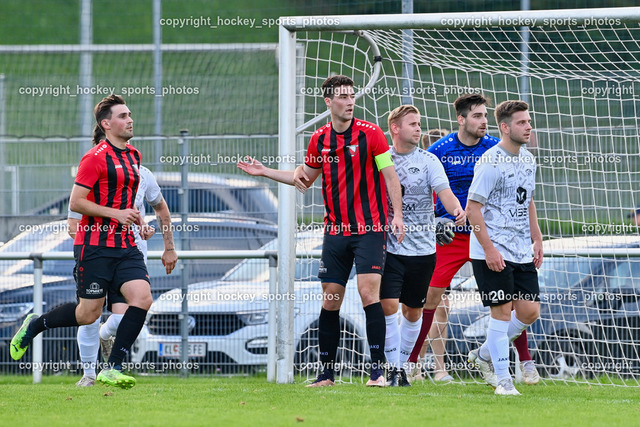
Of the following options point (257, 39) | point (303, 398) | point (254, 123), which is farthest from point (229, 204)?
point (257, 39)

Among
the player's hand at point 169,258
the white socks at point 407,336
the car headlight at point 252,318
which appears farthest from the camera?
the car headlight at point 252,318

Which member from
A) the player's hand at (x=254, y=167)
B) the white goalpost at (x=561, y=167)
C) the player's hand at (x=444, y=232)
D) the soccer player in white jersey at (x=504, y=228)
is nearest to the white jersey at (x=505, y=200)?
the soccer player in white jersey at (x=504, y=228)

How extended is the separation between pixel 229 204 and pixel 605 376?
13.6ft

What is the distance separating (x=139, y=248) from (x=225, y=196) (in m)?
2.43

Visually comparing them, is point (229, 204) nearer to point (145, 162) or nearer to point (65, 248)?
point (145, 162)

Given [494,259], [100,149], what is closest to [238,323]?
[100,149]

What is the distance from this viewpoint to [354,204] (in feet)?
24.2

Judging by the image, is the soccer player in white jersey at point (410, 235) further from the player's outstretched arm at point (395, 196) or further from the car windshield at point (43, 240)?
the car windshield at point (43, 240)

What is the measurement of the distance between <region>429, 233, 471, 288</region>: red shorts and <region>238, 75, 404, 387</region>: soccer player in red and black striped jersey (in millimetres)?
1006

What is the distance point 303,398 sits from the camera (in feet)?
22.6

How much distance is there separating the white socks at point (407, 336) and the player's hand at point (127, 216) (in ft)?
7.54

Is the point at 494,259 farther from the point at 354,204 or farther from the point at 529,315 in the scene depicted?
the point at 354,204

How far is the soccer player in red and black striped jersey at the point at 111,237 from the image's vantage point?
706 cm

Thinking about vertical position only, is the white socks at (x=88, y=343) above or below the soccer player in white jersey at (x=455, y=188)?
below
